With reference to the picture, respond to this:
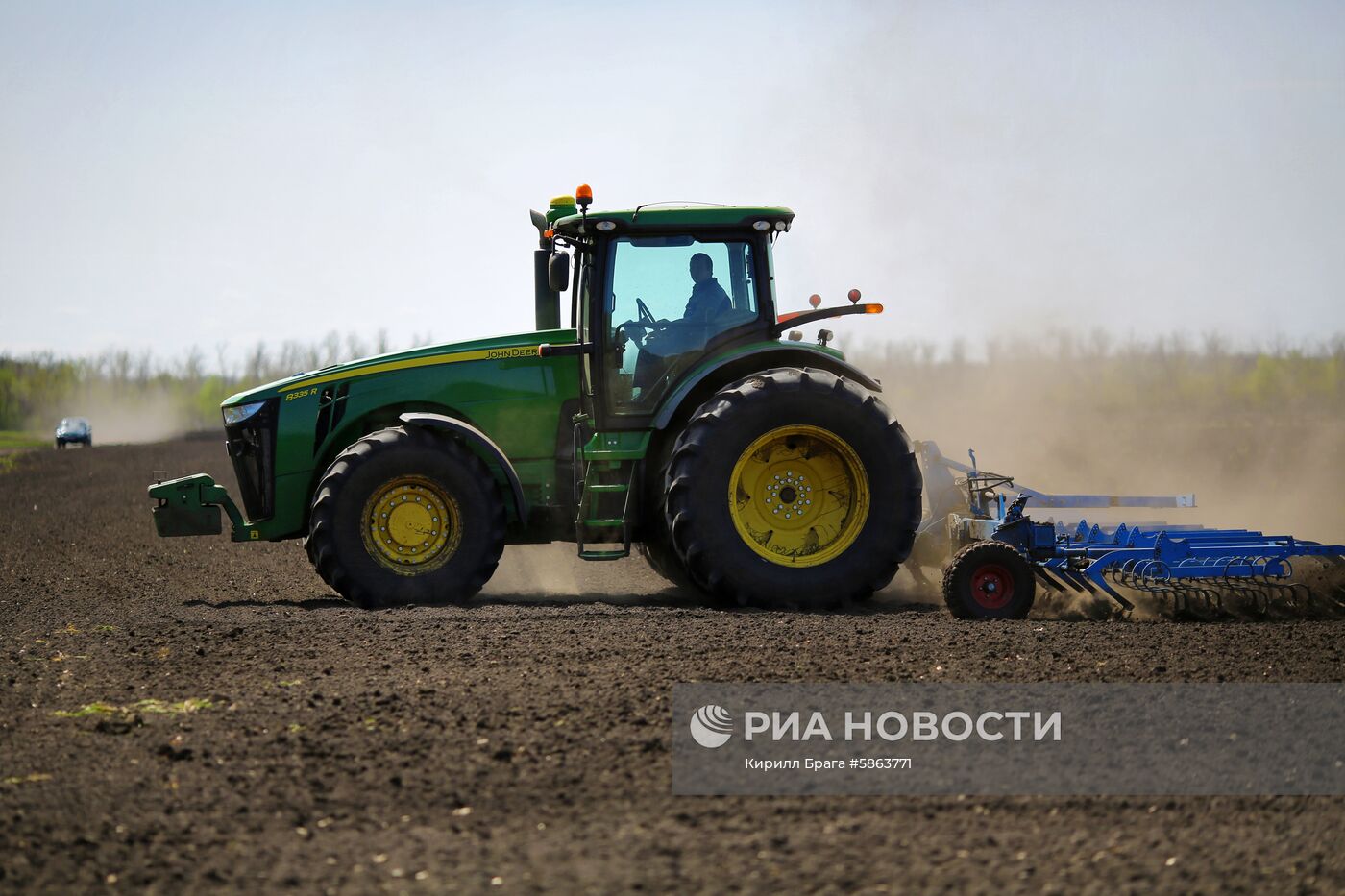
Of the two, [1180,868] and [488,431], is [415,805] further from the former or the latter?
[488,431]

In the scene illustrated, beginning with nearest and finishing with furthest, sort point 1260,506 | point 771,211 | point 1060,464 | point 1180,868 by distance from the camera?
point 1180,868, point 771,211, point 1260,506, point 1060,464

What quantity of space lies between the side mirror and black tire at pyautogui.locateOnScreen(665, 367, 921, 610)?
127 centimetres

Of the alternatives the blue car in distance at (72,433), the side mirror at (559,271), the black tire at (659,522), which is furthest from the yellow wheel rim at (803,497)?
the blue car in distance at (72,433)

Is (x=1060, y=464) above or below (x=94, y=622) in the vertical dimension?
above

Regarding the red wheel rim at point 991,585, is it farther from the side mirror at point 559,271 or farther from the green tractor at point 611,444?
the side mirror at point 559,271

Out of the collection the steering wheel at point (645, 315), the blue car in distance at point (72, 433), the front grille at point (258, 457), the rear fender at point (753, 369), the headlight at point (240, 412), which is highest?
the blue car in distance at point (72, 433)

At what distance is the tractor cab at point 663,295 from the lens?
962cm

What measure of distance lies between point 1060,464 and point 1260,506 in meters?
3.00

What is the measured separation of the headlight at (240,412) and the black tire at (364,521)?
96 centimetres

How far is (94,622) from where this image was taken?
9023 millimetres

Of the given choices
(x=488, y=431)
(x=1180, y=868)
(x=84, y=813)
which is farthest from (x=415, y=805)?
(x=488, y=431)

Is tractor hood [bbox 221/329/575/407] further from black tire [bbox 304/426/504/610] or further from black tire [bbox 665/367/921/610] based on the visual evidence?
black tire [bbox 665/367/921/610]

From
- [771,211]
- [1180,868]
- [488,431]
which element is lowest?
[1180,868]

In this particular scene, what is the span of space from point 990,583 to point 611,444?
9.22ft
